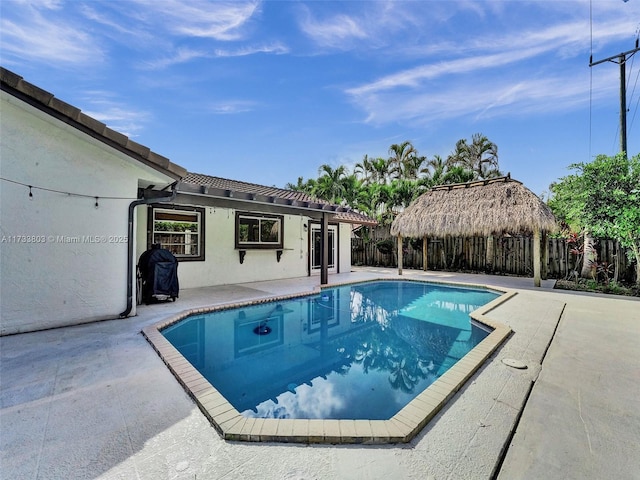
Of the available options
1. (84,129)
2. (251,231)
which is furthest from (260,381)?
(251,231)

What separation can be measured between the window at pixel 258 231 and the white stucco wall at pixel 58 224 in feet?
16.5

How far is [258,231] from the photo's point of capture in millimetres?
11453

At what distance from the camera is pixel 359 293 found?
10.1 metres

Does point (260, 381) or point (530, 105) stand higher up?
point (530, 105)

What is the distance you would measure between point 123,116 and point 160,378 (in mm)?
11272

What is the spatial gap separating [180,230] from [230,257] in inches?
77.8

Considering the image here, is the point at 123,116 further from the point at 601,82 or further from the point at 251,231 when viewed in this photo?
the point at 601,82

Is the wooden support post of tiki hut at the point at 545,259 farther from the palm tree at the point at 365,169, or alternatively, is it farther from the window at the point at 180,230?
the palm tree at the point at 365,169

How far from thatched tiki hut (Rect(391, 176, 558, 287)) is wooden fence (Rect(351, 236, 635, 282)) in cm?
93

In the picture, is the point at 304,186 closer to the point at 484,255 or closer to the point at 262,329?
the point at 484,255

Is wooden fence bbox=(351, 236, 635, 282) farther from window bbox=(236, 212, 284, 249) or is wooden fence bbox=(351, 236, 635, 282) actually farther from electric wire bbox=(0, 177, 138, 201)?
electric wire bbox=(0, 177, 138, 201)

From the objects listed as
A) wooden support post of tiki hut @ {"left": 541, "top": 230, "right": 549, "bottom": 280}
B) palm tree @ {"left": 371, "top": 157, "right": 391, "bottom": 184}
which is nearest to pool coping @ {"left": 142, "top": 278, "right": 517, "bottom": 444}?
wooden support post of tiki hut @ {"left": 541, "top": 230, "right": 549, "bottom": 280}

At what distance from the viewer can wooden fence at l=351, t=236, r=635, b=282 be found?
35.0 ft

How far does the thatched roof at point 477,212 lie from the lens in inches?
429
